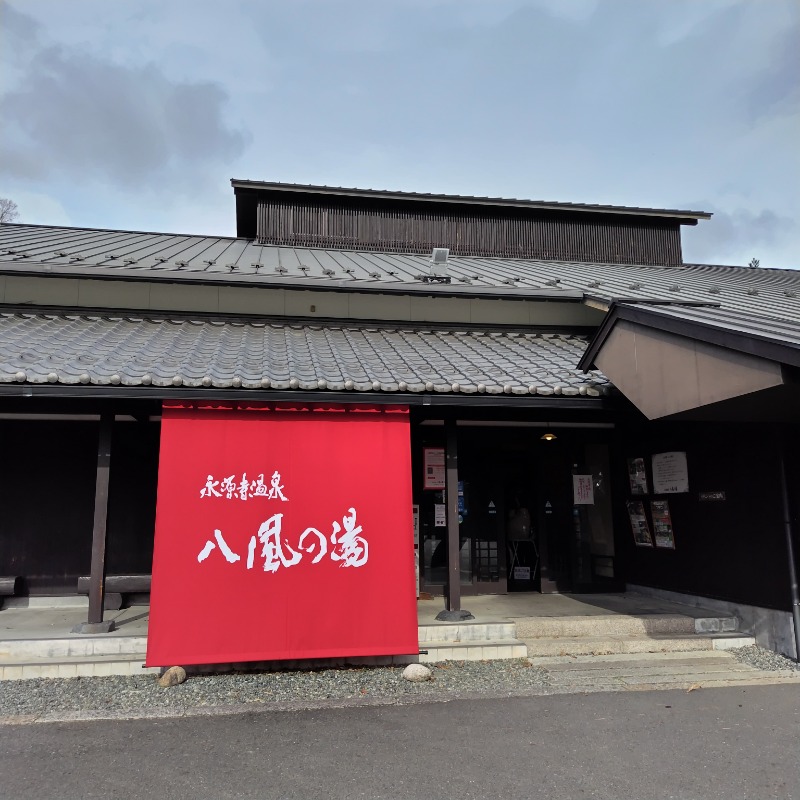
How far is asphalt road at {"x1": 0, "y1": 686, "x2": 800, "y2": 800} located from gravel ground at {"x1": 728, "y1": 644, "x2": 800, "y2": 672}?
1.12 m

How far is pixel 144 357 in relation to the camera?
22.6 feet

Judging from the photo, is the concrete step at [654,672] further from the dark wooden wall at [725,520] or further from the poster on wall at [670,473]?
the poster on wall at [670,473]

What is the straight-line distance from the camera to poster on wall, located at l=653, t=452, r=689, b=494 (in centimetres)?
817

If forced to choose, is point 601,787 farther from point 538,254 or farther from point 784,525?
point 538,254

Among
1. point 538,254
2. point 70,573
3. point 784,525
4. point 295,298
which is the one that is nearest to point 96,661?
point 70,573

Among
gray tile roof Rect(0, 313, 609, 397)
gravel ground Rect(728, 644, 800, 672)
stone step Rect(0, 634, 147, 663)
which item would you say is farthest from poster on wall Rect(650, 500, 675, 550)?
stone step Rect(0, 634, 147, 663)

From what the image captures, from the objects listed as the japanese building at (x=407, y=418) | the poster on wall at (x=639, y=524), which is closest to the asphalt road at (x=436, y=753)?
the japanese building at (x=407, y=418)

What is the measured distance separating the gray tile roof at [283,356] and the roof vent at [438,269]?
3.46 feet

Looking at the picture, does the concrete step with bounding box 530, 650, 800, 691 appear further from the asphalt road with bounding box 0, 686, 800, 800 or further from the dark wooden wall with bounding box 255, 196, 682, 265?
the dark wooden wall with bounding box 255, 196, 682, 265

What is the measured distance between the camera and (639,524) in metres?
9.09

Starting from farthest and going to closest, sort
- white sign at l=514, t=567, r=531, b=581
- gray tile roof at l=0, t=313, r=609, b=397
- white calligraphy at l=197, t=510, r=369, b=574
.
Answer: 1. white sign at l=514, t=567, r=531, b=581
2. gray tile roof at l=0, t=313, r=609, b=397
3. white calligraphy at l=197, t=510, r=369, b=574

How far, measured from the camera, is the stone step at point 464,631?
6637 mm

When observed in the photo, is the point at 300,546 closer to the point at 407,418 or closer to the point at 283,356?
the point at 407,418

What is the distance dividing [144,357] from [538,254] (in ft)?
36.0
